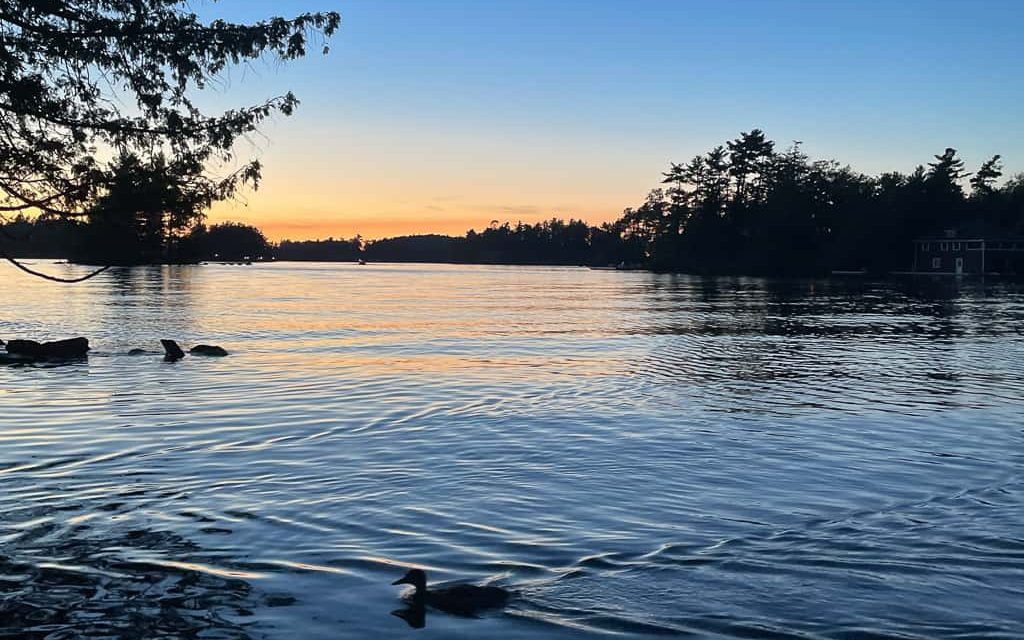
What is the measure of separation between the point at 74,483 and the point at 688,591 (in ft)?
26.5

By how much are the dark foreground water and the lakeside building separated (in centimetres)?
9773

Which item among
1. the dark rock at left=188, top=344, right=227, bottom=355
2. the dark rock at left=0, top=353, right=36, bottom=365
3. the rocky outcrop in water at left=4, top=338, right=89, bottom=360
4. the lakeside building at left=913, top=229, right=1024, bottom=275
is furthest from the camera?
the lakeside building at left=913, top=229, right=1024, bottom=275

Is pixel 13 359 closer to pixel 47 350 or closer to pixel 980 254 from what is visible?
pixel 47 350

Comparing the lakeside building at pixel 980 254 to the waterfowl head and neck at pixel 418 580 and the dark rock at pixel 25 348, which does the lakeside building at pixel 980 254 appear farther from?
the waterfowl head and neck at pixel 418 580

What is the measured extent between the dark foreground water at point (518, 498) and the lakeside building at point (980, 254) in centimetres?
9773

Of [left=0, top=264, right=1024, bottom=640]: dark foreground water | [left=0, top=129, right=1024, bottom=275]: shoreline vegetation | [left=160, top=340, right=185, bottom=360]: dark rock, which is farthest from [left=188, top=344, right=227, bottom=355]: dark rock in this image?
[left=0, top=129, right=1024, bottom=275]: shoreline vegetation

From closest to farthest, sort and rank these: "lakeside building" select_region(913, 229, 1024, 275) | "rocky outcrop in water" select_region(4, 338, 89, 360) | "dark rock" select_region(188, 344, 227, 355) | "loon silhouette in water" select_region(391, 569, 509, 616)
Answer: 1. "loon silhouette in water" select_region(391, 569, 509, 616)
2. "rocky outcrop in water" select_region(4, 338, 89, 360)
3. "dark rock" select_region(188, 344, 227, 355)
4. "lakeside building" select_region(913, 229, 1024, 275)

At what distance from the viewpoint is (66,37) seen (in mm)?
11430

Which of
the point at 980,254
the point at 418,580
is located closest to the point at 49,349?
the point at 418,580

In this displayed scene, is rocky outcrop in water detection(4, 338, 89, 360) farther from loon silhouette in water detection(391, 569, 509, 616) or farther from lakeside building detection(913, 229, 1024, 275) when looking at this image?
lakeside building detection(913, 229, 1024, 275)

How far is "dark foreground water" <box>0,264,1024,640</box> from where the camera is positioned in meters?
7.47

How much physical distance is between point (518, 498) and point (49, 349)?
2158 cm

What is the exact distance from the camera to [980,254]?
4432 inches

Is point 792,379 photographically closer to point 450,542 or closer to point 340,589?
point 450,542
